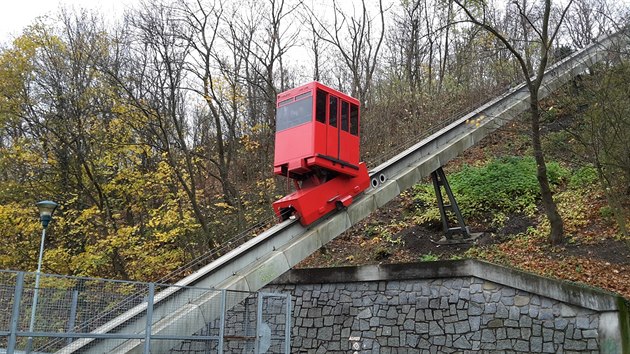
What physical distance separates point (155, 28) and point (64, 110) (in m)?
5.10

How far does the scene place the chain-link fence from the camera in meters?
7.66

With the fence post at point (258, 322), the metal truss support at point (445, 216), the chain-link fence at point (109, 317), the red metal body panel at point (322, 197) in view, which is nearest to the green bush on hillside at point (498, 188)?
the metal truss support at point (445, 216)

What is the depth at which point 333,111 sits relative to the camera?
12797mm

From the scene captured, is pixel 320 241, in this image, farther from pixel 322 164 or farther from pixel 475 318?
pixel 475 318

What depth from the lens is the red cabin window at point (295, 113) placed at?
12414 mm

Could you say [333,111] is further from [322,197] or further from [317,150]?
[322,197]

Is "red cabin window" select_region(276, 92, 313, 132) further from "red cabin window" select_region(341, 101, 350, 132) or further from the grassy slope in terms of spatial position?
the grassy slope

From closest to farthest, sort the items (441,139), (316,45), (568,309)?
(568,309)
(441,139)
(316,45)

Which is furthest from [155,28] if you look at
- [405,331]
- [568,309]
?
[568,309]

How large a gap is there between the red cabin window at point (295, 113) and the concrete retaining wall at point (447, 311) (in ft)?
12.6

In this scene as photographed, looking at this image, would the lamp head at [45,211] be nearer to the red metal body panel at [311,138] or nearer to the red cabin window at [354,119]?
the red metal body panel at [311,138]

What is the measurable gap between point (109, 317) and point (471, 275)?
717 cm

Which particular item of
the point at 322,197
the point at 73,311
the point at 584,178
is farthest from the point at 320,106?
the point at 584,178

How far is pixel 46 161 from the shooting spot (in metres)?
22.2
